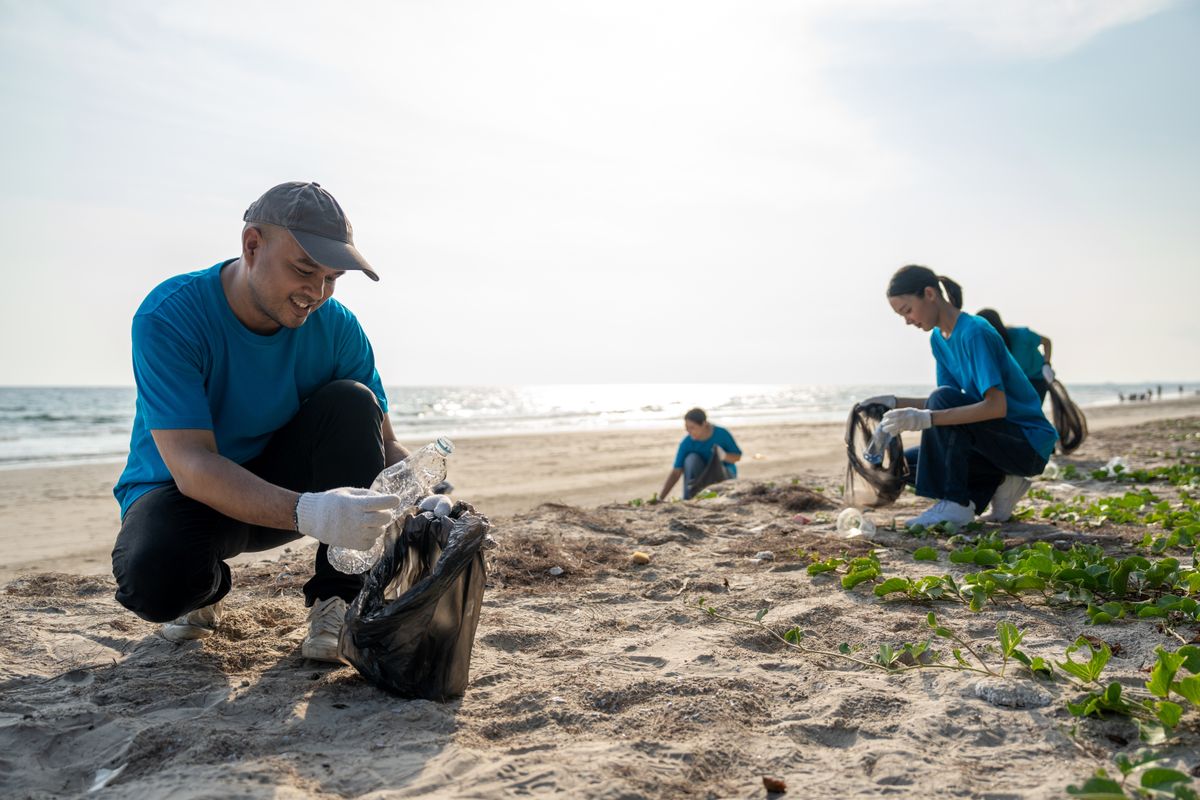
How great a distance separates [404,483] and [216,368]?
0.72 meters

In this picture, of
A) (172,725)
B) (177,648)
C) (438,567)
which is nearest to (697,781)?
(438,567)

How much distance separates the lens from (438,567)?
7.00 feet

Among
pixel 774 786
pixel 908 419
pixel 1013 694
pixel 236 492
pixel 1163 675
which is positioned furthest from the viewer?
pixel 908 419

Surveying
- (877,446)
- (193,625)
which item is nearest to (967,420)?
(877,446)

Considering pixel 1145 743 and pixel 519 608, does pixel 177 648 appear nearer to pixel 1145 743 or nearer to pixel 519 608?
pixel 519 608

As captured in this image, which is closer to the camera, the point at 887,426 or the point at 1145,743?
the point at 1145,743

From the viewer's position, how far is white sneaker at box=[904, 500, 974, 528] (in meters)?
4.41

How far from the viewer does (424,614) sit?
215cm

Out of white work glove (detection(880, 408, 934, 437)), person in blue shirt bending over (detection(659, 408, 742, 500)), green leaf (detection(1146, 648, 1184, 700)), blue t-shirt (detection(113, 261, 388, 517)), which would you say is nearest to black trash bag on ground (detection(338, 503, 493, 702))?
blue t-shirt (detection(113, 261, 388, 517))

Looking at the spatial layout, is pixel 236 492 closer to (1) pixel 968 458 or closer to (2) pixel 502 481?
(1) pixel 968 458

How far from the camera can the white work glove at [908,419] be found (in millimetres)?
4293

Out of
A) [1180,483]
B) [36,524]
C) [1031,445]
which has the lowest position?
[36,524]

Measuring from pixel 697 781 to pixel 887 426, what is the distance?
10.0 feet

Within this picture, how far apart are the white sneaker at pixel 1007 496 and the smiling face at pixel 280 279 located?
3825 millimetres
